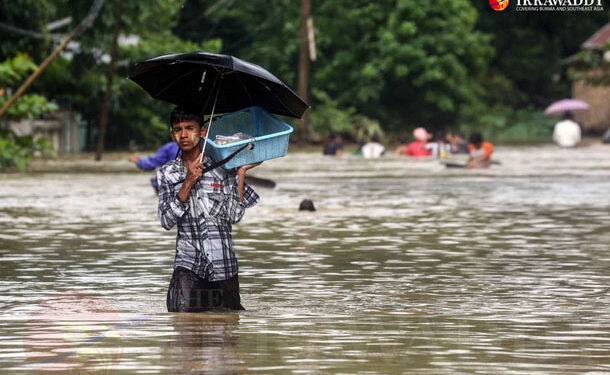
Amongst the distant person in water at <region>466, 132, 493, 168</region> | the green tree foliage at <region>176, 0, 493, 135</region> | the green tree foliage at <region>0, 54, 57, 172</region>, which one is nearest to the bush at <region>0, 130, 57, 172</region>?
the green tree foliage at <region>0, 54, 57, 172</region>

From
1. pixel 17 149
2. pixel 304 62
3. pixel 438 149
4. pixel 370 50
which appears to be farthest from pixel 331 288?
pixel 370 50

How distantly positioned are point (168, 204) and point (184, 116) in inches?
24.0

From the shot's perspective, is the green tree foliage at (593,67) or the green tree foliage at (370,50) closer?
the green tree foliage at (370,50)

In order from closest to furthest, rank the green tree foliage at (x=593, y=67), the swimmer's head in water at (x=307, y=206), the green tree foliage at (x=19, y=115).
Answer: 1. the swimmer's head in water at (x=307, y=206)
2. the green tree foliage at (x=19, y=115)
3. the green tree foliage at (x=593, y=67)

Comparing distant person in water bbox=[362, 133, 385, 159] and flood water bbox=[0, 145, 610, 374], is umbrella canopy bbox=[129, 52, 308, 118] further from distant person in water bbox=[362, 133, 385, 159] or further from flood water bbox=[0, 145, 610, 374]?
distant person in water bbox=[362, 133, 385, 159]

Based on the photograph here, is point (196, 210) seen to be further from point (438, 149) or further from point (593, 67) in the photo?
point (593, 67)

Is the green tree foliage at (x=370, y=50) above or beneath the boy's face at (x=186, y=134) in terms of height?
above

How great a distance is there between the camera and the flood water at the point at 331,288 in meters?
8.80

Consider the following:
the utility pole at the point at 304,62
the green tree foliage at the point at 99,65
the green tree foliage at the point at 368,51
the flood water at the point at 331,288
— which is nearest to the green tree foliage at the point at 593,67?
the green tree foliage at the point at 368,51

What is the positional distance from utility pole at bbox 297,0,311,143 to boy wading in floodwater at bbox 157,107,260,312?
45.9 m

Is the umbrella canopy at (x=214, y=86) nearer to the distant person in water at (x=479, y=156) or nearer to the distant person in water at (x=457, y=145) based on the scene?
the distant person in water at (x=479, y=156)

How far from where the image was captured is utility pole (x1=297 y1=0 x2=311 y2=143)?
185 feet

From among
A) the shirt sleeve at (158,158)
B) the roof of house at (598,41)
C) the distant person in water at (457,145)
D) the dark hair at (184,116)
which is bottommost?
the shirt sleeve at (158,158)

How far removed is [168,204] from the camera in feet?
32.8
